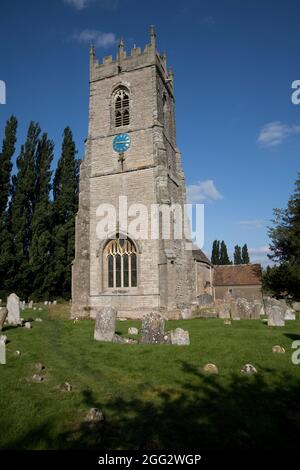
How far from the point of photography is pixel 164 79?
24.4 metres

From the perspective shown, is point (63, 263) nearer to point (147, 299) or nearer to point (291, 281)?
point (147, 299)

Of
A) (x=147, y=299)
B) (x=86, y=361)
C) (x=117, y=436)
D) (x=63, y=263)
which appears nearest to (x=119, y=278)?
(x=147, y=299)

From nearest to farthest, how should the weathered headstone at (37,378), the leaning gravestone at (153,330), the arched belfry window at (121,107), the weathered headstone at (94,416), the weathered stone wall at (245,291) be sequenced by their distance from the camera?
the weathered headstone at (94,416)
the weathered headstone at (37,378)
the leaning gravestone at (153,330)
the arched belfry window at (121,107)
the weathered stone wall at (245,291)

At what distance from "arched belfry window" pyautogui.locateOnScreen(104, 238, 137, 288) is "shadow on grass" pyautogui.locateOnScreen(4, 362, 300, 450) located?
1322cm

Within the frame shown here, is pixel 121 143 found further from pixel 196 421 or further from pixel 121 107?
pixel 196 421

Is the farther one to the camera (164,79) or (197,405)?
(164,79)

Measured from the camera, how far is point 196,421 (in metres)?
5.07

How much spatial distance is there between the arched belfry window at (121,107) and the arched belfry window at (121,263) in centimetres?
775

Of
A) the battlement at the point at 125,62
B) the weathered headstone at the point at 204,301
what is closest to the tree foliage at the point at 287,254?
the weathered headstone at the point at 204,301

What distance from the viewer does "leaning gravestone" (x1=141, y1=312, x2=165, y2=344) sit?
10578mm

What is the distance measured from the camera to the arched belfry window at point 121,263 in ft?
65.0

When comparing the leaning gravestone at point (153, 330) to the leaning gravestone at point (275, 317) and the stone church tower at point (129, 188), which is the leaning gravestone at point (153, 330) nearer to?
the leaning gravestone at point (275, 317)
